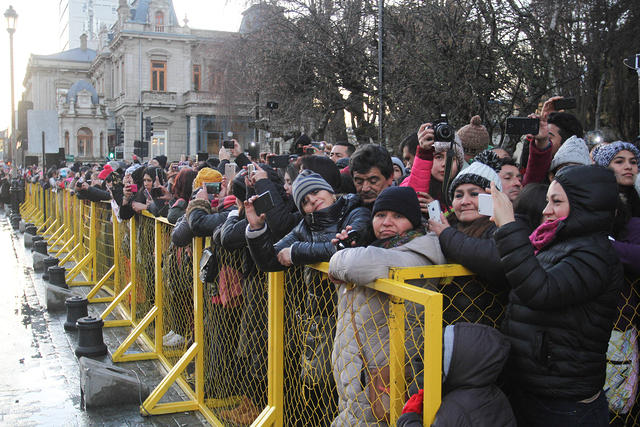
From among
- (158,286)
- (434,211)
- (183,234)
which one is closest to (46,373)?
(158,286)

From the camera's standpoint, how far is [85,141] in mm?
67188

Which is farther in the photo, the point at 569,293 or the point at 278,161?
the point at 278,161

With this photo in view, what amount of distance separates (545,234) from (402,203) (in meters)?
0.69

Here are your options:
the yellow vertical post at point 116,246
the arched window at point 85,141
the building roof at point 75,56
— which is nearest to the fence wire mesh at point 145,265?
the yellow vertical post at point 116,246

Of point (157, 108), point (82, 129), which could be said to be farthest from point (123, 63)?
point (82, 129)

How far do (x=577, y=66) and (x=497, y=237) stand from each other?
12.5m

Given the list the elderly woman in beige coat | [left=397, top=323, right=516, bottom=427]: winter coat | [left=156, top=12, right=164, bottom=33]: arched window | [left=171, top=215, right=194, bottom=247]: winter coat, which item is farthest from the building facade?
[left=397, top=323, right=516, bottom=427]: winter coat

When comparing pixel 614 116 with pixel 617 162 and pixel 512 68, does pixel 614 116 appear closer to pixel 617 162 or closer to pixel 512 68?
pixel 512 68

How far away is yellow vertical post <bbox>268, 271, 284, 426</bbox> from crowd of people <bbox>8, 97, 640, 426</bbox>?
0.17 m

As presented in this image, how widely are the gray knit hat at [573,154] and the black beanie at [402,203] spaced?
117cm

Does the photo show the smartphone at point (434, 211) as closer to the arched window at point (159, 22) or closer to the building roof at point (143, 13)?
the arched window at point (159, 22)

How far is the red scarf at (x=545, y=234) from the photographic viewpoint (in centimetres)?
278

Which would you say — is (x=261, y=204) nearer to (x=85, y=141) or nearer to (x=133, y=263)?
(x=133, y=263)

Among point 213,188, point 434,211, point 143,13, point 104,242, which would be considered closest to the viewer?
point 434,211
